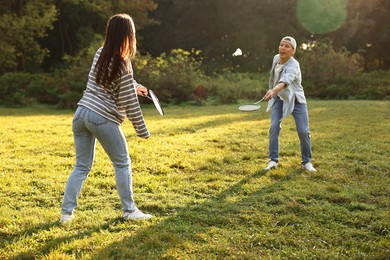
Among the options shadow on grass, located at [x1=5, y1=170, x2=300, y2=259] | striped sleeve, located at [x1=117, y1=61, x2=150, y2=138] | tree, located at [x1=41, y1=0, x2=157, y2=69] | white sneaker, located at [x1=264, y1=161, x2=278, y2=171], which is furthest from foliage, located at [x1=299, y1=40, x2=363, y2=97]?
striped sleeve, located at [x1=117, y1=61, x2=150, y2=138]

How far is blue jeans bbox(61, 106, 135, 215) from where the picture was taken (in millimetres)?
3918

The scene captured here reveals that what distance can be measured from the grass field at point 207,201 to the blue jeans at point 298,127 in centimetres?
30

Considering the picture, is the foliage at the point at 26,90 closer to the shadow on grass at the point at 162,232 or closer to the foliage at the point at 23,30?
the foliage at the point at 23,30

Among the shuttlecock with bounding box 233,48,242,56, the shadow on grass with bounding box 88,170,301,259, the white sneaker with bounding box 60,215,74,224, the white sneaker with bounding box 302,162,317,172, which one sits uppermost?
the shuttlecock with bounding box 233,48,242,56

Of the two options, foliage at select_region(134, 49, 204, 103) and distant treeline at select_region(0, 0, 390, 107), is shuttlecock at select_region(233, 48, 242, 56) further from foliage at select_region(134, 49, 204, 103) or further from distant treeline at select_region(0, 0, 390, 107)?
foliage at select_region(134, 49, 204, 103)

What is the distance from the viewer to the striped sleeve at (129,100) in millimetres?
3879

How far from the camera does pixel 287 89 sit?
6129 mm

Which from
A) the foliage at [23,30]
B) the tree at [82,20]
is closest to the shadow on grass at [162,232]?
the foliage at [23,30]

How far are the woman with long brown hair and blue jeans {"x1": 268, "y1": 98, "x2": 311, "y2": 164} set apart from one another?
9.49ft

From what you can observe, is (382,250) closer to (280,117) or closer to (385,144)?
(280,117)

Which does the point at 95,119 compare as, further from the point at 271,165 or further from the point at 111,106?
the point at 271,165

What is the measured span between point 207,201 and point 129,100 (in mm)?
1637

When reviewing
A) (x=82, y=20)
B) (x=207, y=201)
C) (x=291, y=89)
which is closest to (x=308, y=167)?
(x=291, y=89)

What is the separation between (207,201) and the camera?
4.93m
